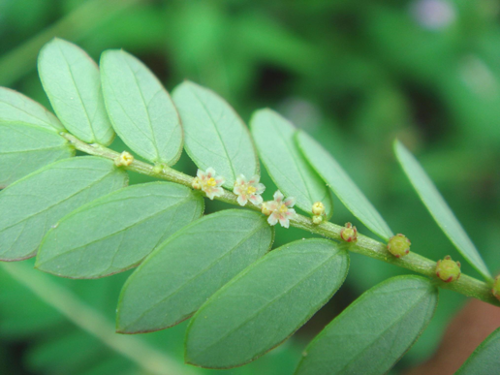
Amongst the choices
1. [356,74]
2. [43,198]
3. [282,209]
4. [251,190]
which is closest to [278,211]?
[282,209]

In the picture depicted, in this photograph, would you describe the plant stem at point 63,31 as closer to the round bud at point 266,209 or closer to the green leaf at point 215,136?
the green leaf at point 215,136

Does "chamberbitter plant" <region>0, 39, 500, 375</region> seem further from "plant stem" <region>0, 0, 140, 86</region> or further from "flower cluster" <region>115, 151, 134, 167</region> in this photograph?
"plant stem" <region>0, 0, 140, 86</region>

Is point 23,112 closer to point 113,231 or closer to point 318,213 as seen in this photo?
point 113,231

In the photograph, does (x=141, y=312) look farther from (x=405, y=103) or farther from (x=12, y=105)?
(x=405, y=103)

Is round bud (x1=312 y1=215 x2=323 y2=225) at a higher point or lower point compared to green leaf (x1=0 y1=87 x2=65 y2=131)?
lower

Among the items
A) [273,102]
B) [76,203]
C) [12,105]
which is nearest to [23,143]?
[12,105]

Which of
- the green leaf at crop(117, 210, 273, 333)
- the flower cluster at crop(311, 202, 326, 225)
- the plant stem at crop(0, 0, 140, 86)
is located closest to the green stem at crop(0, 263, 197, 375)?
the green leaf at crop(117, 210, 273, 333)

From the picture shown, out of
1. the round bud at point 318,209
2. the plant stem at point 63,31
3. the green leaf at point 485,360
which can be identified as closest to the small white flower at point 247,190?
the round bud at point 318,209
